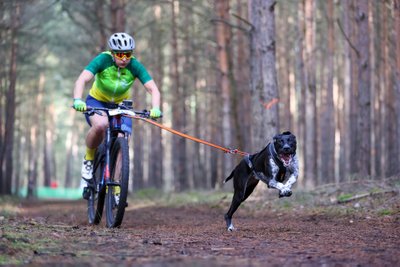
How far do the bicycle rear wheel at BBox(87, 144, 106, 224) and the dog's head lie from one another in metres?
2.44

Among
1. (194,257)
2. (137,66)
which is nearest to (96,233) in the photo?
(194,257)

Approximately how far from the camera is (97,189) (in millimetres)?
8273

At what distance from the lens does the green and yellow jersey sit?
7727mm

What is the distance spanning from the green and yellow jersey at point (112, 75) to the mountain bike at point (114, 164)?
0.22 meters

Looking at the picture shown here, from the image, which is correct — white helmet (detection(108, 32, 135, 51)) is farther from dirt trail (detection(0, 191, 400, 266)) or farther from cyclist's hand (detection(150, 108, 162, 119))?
dirt trail (detection(0, 191, 400, 266))

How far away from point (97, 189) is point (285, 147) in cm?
286

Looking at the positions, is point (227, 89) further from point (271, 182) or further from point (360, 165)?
point (271, 182)

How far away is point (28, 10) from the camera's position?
22.2 m

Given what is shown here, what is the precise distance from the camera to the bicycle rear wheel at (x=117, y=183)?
721cm

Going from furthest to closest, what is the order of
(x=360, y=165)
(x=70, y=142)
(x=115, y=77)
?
(x=70, y=142)
(x=360, y=165)
(x=115, y=77)

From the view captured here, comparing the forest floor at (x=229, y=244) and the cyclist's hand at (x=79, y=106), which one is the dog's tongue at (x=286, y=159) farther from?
the cyclist's hand at (x=79, y=106)

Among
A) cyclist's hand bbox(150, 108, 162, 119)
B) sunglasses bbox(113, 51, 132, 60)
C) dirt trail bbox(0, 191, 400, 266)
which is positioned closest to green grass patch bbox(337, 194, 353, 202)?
dirt trail bbox(0, 191, 400, 266)

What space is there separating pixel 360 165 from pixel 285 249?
10.9 m

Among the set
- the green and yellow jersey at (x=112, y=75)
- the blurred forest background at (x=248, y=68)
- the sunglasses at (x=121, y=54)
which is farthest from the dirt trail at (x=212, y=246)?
the blurred forest background at (x=248, y=68)
